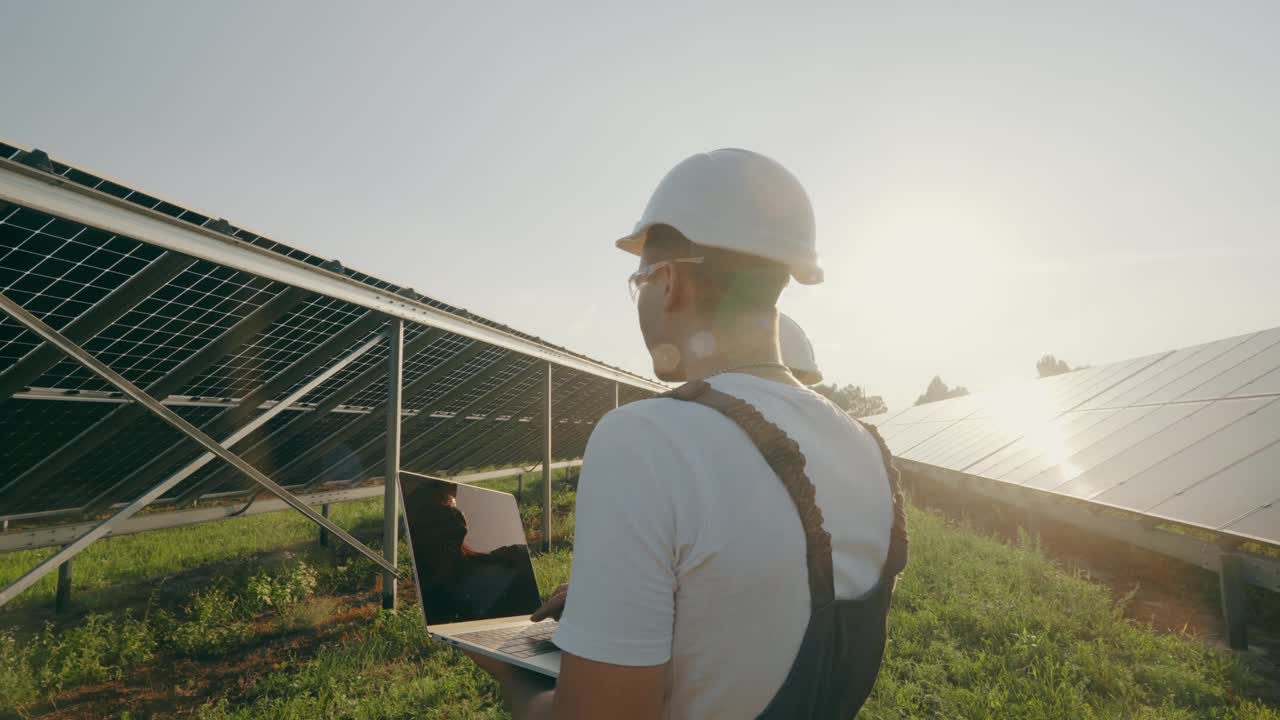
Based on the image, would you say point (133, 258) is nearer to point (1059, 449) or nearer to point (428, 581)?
point (428, 581)

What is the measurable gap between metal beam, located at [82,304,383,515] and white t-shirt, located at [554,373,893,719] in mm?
5713

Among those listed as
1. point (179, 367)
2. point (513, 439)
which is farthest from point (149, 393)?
point (513, 439)

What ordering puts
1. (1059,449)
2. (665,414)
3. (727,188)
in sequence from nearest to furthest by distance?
(665,414), (727,188), (1059,449)

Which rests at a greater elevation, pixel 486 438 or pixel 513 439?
pixel 486 438

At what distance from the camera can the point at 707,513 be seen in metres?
1.01

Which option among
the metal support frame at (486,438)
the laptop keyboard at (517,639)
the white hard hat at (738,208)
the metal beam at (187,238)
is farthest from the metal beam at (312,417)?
the white hard hat at (738,208)

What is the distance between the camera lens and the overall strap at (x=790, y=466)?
1.08 metres

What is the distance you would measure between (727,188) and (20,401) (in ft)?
20.7

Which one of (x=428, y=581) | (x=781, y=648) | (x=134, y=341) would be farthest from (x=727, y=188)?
(x=134, y=341)

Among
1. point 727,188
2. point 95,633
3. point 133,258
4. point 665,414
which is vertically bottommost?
point 95,633

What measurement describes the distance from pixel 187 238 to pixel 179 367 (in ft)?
8.33

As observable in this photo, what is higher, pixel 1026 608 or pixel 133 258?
pixel 133 258

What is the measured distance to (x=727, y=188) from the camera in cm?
133

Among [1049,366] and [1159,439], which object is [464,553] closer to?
[1159,439]
